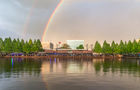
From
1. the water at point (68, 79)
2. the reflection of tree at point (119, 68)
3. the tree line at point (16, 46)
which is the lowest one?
the reflection of tree at point (119, 68)

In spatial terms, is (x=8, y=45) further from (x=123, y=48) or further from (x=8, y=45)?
(x=123, y=48)

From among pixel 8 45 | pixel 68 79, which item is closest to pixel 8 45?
pixel 8 45

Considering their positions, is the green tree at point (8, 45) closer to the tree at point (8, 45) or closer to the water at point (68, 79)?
the tree at point (8, 45)

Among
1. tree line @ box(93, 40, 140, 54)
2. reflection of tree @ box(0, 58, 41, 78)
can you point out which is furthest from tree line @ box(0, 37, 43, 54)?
reflection of tree @ box(0, 58, 41, 78)

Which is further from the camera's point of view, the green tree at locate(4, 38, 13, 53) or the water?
the green tree at locate(4, 38, 13, 53)

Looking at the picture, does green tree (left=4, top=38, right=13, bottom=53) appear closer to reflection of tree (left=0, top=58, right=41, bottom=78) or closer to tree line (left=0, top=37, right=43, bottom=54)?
tree line (left=0, top=37, right=43, bottom=54)

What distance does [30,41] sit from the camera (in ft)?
371

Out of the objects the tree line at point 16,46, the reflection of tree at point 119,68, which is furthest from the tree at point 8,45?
the reflection of tree at point 119,68

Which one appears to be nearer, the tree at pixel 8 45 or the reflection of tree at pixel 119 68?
the reflection of tree at pixel 119 68

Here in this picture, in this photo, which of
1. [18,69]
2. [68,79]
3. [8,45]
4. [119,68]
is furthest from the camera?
[8,45]

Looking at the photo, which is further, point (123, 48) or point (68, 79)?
point (123, 48)

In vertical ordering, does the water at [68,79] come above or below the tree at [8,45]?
below

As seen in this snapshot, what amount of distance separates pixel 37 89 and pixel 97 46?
121609 mm

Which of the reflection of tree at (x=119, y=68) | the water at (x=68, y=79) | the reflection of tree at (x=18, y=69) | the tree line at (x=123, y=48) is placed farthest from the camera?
the tree line at (x=123, y=48)
